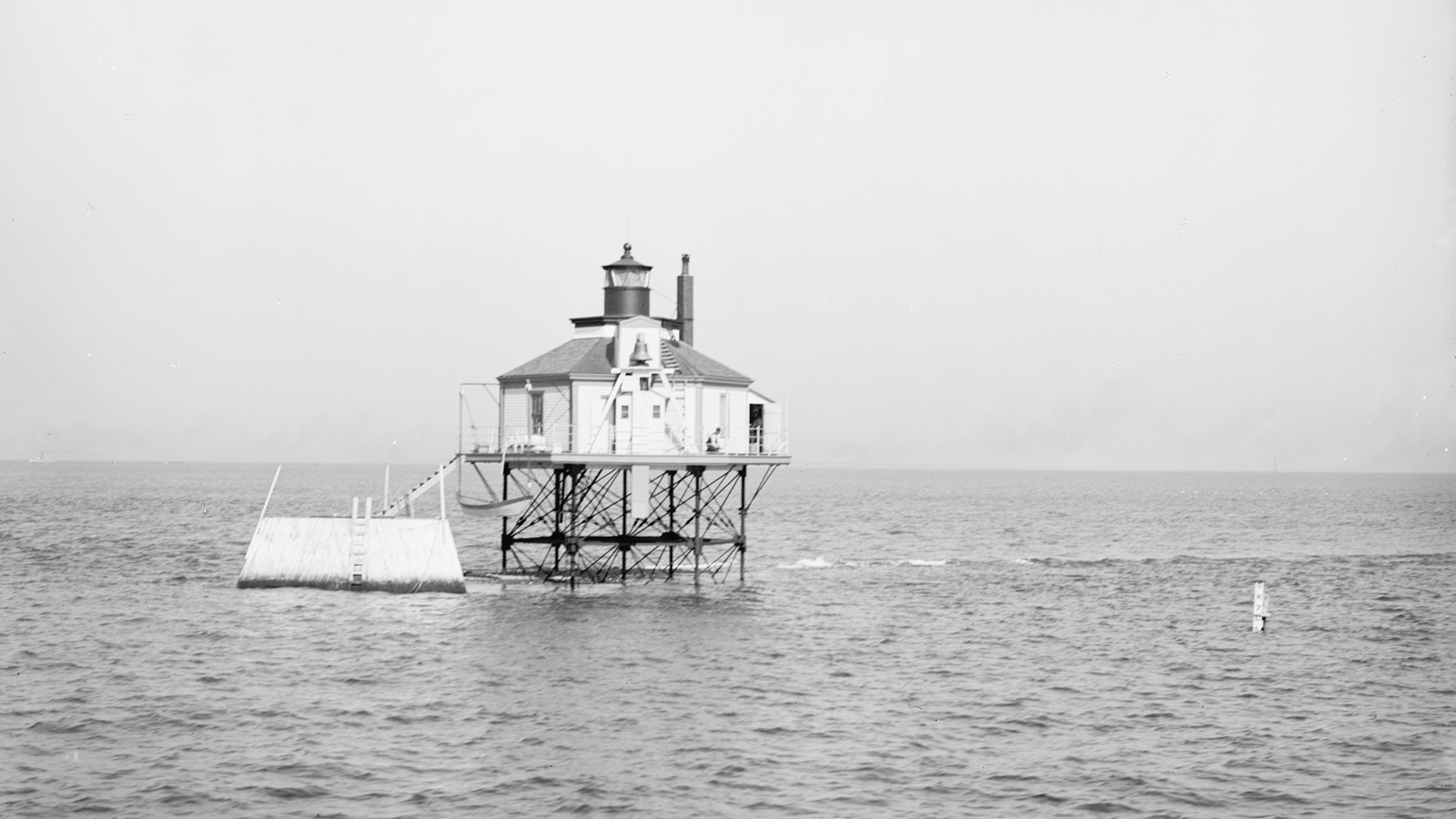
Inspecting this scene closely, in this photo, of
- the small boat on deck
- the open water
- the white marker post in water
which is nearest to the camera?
the open water

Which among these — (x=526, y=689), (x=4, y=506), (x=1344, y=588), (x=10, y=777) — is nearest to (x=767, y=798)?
(x=526, y=689)

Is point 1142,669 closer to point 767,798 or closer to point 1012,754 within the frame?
point 1012,754

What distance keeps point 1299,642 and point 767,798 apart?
25.8 metres

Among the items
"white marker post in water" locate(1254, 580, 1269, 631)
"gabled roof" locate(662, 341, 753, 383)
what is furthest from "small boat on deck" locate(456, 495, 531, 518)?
"white marker post in water" locate(1254, 580, 1269, 631)

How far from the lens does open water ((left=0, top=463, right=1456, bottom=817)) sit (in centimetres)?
2658

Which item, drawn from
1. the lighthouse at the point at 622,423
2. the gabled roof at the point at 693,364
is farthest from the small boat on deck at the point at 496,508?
the gabled roof at the point at 693,364

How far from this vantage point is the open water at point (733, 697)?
26.6m

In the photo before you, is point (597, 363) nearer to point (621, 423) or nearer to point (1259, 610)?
point (621, 423)

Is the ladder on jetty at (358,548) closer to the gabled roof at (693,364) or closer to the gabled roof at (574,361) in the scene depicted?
the gabled roof at (574,361)

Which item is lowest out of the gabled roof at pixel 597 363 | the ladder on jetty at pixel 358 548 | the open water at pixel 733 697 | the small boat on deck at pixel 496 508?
the open water at pixel 733 697

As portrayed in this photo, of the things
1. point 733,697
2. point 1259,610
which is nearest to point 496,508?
point 733,697

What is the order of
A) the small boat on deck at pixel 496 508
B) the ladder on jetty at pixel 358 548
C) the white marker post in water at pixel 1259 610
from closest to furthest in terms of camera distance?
1. the white marker post in water at pixel 1259 610
2. the ladder on jetty at pixel 358 548
3. the small boat on deck at pixel 496 508

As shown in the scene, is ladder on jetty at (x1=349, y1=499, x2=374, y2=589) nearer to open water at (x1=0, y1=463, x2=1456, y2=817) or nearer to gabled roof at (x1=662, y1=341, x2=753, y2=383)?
open water at (x1=0, y1=463, x2=1456, y2=817)

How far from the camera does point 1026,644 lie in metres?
44.4
